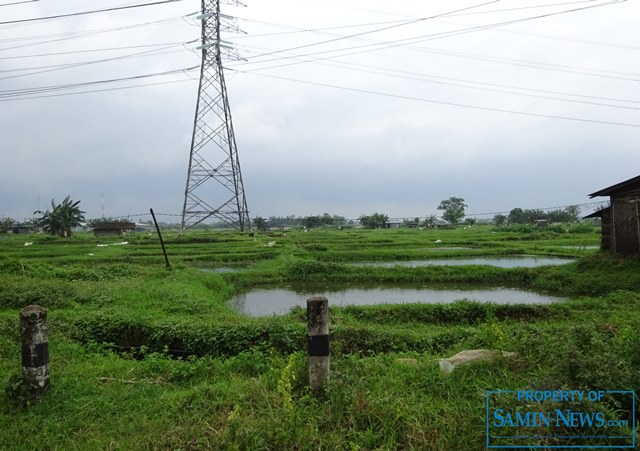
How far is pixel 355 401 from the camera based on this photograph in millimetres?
3324

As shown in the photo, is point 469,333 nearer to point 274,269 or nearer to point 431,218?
point 274,269

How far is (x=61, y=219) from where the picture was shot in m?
44.3

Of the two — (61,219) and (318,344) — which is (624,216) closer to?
(318,344)

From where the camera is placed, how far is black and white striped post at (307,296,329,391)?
11.7ft

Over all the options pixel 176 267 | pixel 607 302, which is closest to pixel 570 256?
pixel 607 302

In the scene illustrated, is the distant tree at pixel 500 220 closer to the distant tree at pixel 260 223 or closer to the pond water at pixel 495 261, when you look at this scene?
the distant tree at pixel 260 223

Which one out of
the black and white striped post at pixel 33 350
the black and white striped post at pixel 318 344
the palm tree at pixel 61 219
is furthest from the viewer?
the palm tree at pixel 61 219

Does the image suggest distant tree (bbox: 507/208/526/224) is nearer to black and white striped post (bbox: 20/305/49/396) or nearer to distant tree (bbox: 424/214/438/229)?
distant tree (bbox: 424/214/438/229)

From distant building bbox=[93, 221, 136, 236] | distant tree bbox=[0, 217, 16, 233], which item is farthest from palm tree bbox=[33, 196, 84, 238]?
distant tree bbox=[0, 217, 16, 233]

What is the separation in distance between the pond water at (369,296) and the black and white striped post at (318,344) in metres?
7.56

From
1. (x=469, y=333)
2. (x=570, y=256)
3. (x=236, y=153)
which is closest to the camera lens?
(x=469, y=333)

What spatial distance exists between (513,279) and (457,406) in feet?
47.4

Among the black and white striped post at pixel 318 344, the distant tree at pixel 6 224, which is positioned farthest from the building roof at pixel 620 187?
the distant tree at pixel 6 224

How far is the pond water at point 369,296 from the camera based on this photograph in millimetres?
12047
